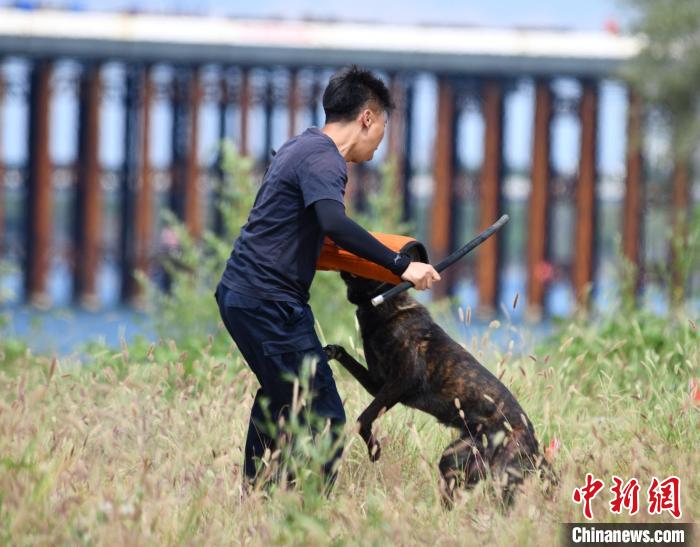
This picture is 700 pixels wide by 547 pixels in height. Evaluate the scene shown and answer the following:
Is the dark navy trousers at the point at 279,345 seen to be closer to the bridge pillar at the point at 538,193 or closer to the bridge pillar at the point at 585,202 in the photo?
the bridge pillar at the point at 538,193

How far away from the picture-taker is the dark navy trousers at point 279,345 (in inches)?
175

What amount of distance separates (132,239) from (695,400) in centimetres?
3081

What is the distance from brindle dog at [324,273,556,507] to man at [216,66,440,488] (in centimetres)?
28

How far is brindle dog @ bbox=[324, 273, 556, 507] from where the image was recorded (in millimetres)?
4699

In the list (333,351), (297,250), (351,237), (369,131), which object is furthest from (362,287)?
(369,131)

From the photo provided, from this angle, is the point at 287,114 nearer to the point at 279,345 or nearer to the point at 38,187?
the point at 38,187

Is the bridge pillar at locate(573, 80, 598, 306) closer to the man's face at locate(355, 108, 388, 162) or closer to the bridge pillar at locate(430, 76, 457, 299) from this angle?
the bridge pillar at locate(430, 76, 457, 299)

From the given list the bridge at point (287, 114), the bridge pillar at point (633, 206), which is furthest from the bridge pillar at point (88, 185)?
the bridge pillar at point (633, 206)

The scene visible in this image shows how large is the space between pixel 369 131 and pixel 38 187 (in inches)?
1178

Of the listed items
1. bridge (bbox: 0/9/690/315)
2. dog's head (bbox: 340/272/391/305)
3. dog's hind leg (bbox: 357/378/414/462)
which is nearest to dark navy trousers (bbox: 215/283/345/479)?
dog's hind leg (bbox: 357/378/414/462)

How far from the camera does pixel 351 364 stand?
482cm

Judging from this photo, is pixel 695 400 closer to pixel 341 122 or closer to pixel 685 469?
pixel 685 469

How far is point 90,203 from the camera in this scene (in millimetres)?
33500

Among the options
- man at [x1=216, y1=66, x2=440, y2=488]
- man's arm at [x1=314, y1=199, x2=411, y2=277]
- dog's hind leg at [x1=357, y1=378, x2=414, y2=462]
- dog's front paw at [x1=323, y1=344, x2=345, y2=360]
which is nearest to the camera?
man's arm at [x1=314, y1=199, x2=411, y2=277]
